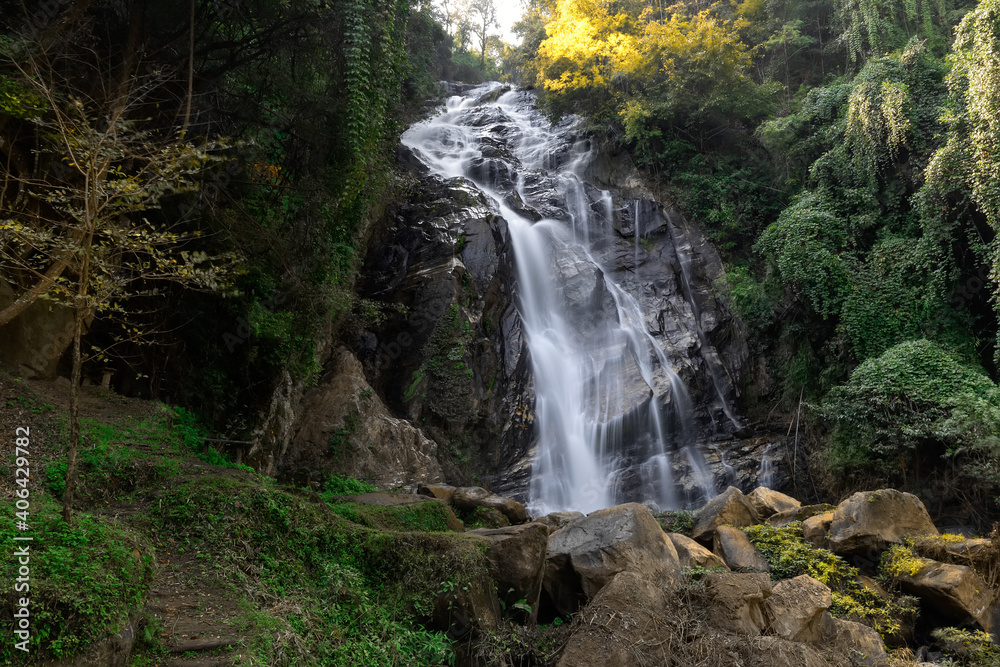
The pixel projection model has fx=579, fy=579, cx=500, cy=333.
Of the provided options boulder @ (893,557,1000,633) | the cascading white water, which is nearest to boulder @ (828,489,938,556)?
boulder @ (893,557,1000,633)

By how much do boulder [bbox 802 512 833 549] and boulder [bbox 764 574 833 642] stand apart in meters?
2.42

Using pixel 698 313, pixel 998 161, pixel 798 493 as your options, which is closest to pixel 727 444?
pixel 798 493

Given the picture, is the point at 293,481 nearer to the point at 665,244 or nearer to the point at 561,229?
the point at 561,229

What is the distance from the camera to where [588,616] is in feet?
18.7

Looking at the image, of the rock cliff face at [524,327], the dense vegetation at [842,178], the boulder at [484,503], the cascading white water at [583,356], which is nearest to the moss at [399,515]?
the boulder at [484,503]

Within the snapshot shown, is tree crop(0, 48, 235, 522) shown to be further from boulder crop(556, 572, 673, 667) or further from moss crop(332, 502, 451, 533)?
boulder crop(556, 572, 673, 667)

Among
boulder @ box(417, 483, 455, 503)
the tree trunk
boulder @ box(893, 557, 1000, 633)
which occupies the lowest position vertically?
boulder @ box(893, 557, 1000, 633)

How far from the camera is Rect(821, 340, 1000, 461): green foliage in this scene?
35.2 ft

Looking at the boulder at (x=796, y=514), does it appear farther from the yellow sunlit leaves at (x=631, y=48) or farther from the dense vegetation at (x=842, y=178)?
the yellow sunlit leaves at (x=631, y=48)

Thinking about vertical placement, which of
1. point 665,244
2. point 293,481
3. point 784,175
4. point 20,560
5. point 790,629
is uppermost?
point 784,175

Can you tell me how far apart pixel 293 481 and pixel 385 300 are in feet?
17.5

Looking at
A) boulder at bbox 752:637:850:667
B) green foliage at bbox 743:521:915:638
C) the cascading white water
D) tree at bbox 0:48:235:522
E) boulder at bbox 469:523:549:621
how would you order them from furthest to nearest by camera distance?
the cascading white water
green foliage at bbox 743:521:915:638
boulder at bbox 469:523:549:621
boulder at bbox 752:637:850:667
tree at bbox 0:48:235:522

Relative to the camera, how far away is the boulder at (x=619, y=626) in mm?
5227

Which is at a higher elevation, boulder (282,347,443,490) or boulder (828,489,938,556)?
boulder (282,347,443,490)
